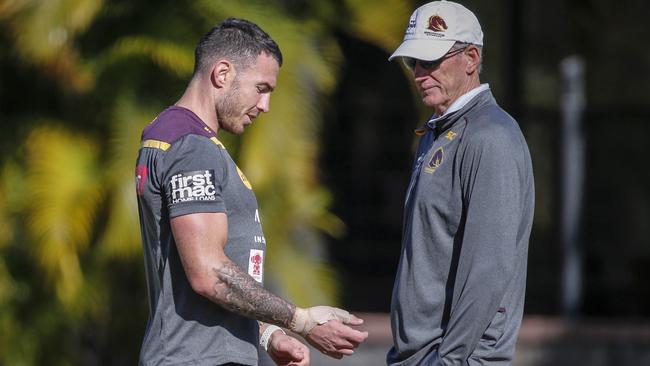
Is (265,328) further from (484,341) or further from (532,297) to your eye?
(532,297)

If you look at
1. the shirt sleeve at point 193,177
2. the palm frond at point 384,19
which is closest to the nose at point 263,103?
the shirt sleeve at point 193,177

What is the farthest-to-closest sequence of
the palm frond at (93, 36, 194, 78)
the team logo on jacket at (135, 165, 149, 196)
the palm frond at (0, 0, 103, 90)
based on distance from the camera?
1. the palm frond at (93, 36, 194, 78)
2. the palm frond at (0, 0, 103, 90)
3. the team logo on jacket at (135, 165, 149, 196)

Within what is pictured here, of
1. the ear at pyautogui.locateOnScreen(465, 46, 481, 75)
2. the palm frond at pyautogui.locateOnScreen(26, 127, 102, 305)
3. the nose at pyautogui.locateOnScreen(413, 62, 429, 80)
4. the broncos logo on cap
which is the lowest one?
the palm frond at pyautogui.locateOnScreen(26, 127, 102, 305)

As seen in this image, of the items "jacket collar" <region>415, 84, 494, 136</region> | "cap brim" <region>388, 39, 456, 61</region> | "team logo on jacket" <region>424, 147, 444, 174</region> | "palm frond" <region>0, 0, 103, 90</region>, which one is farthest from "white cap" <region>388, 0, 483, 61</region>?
"palm frond" <region>0, 0, 103, 90</region>

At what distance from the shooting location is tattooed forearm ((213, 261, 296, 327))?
3.88m

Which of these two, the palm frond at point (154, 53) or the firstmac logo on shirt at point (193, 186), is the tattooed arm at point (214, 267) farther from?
the palm frond at point (154, 53)

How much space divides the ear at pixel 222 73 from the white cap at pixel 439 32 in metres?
0.56

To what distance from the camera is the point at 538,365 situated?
29.5 ft

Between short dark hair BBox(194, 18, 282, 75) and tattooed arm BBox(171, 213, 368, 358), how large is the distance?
1.90 ft

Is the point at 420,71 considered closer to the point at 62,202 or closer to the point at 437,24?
the point at 437,24

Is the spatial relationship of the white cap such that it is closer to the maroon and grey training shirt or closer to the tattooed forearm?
the maroon and grey training shirt

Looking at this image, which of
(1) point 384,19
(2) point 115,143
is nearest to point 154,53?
(2) point 115,143

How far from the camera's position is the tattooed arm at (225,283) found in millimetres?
3852

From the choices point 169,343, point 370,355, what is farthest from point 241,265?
point 370,355
